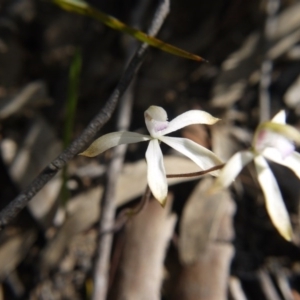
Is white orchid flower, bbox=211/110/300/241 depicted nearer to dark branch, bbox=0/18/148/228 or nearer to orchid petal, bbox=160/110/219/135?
orchid petal, bbox=160/110/219/135

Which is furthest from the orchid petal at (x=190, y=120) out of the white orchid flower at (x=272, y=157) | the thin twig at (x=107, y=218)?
the thin twig at (x=107, y=218)

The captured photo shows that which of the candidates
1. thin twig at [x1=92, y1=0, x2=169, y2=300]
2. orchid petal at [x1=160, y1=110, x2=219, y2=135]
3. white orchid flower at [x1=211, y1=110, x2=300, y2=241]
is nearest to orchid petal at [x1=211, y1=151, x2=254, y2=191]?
white orchid flower at [x1=211, y1=110, x2=300, y2=241]

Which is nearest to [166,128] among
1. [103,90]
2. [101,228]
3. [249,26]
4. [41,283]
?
[101,228]

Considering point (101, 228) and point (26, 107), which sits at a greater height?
point (26, 107)

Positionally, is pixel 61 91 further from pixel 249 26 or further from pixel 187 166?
pixel 249 26

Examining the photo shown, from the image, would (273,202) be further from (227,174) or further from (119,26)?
(119,26)

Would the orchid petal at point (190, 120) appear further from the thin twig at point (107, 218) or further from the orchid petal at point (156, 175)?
the thin twig at point (107, 218)
